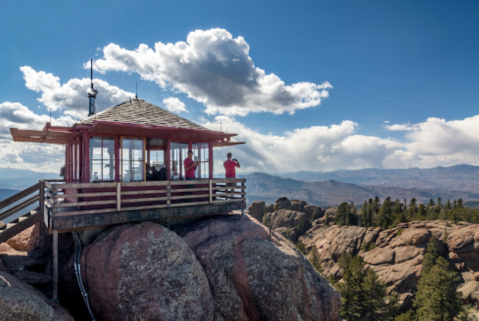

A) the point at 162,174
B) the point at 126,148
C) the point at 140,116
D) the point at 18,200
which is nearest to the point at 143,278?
the point at 162,174

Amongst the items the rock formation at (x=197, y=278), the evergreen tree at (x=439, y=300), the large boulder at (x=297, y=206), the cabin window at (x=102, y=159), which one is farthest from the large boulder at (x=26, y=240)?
the large boulder at (x=297, y=206)

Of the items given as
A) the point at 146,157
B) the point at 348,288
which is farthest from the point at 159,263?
the point at 348,288

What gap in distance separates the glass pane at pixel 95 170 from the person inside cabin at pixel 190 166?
4.55 meters

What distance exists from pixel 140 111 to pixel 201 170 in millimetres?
5181

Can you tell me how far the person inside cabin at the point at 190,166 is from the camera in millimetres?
16283

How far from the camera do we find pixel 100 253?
37.2 feet

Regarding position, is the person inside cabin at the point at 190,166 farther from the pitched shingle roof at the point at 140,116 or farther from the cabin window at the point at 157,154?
the pitched shingle roof at the point at 140,116

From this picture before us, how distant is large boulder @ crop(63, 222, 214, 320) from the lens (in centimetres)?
1032

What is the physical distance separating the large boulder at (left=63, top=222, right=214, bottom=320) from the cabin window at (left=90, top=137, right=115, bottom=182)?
134 inches

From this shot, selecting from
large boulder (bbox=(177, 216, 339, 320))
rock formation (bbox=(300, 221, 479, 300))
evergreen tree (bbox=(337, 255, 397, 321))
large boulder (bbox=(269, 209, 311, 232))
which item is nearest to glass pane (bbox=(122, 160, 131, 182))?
large boulder (bbox=(177, 216, 339, 320))

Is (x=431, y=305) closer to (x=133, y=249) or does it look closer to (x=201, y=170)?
(x=201, y=170)

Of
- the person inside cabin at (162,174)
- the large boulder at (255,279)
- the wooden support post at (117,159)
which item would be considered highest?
the wooden support post at (117,159)

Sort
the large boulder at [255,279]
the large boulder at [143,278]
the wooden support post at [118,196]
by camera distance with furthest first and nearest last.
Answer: the wooden support post at [118,196] → the large boulder at [255,279] → the large boulder at [143,278]

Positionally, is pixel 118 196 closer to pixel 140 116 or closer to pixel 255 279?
pixel 140 116
